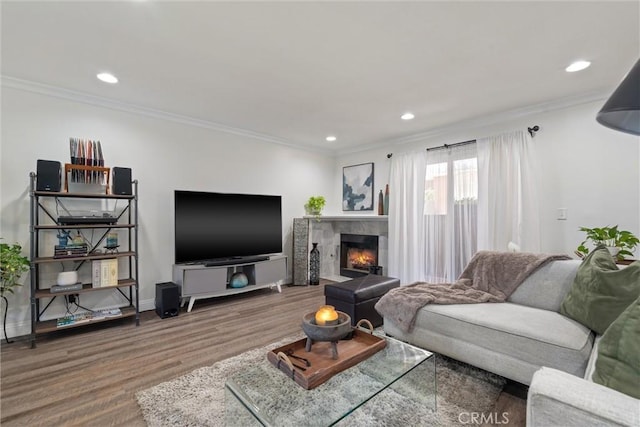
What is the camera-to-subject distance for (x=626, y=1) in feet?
5.55

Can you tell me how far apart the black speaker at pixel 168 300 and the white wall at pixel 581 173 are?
4174 mm

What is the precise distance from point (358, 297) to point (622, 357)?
6.37 ft

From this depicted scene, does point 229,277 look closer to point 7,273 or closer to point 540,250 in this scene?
point 7,273

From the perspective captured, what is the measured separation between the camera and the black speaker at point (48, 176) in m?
2.57

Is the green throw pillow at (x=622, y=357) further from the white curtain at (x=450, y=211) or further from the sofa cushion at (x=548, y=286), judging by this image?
the white curtain at (x=450, y=211)

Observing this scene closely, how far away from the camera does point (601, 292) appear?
171 cm

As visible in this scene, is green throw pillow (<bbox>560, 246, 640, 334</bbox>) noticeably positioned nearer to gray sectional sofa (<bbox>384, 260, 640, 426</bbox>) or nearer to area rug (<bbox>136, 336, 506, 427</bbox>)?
gray sectional sofa (<bbox>384, 260, 640, 426</bbox>)

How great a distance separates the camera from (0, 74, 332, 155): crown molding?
8.98 ft

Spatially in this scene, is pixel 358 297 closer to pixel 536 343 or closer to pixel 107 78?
pixel 536 343

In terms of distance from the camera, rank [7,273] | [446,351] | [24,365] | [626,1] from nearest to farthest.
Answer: [626,1] < [446,351] < [24,365] < [7,273]

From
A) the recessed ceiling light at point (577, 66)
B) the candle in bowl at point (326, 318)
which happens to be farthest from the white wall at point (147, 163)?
the recessed ceiling light at point (577, 66)

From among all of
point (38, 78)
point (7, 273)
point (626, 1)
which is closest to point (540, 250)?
point (626, 1)

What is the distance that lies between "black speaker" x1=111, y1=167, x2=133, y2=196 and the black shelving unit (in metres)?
0.06

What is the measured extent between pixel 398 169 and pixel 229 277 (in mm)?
2989
